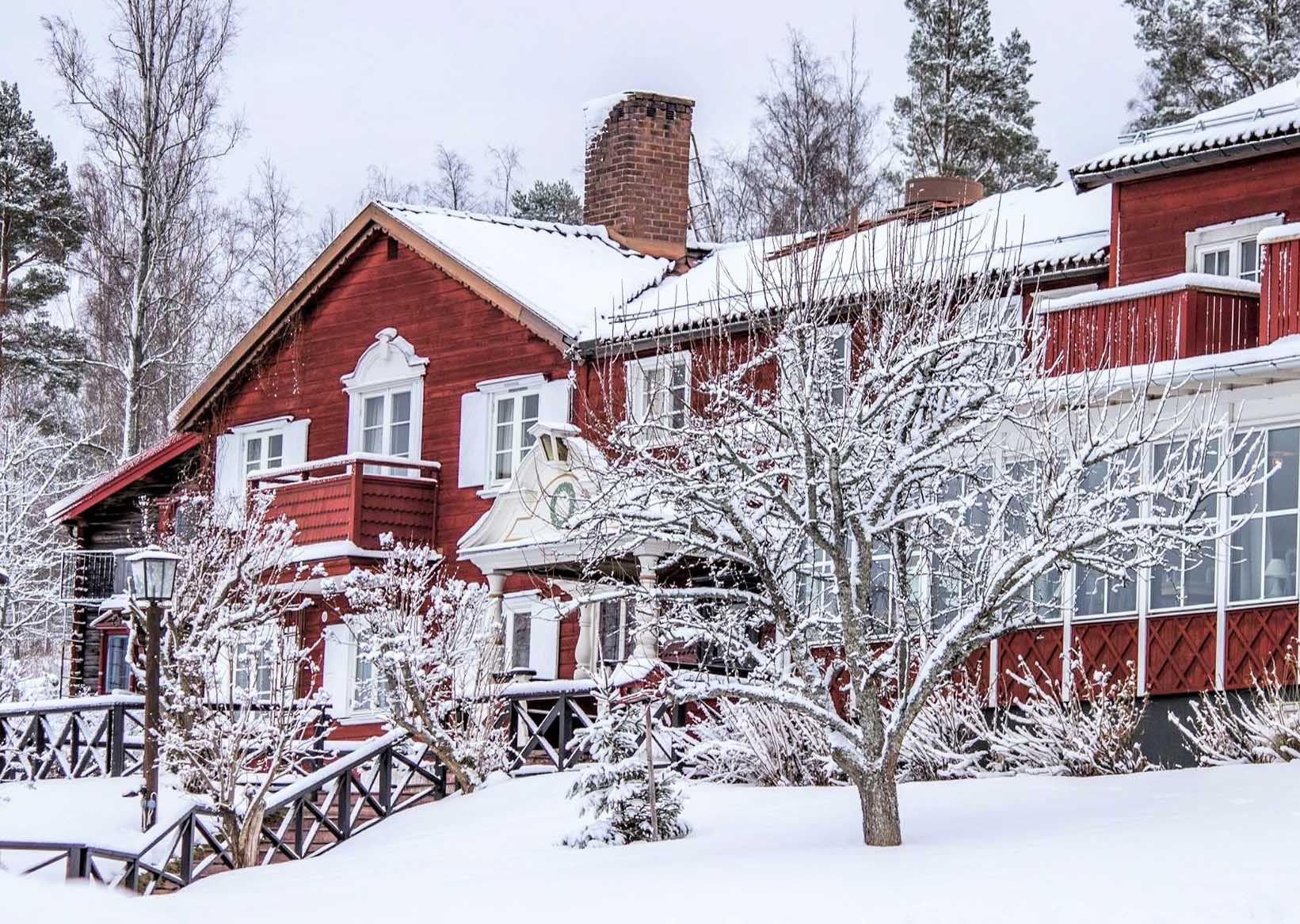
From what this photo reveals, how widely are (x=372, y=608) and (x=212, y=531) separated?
258 inches

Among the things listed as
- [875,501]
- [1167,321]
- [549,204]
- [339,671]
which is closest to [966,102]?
[549,204]

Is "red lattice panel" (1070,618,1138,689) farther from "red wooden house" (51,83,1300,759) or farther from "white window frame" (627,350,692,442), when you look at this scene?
"white window frame" (627,350,692,442)

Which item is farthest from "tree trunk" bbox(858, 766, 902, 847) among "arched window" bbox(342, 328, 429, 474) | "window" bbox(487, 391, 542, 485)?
"arched window" bbox(342, 328, 429, 474)

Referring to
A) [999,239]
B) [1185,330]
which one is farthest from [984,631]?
[999,239]

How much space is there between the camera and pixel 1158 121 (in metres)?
40.5

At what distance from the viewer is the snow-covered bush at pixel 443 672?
71.5 feet

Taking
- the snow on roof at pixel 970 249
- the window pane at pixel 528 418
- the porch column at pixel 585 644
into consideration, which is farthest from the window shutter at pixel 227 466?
the porch column at pixel 585 644

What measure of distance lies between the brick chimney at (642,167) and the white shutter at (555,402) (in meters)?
4.18

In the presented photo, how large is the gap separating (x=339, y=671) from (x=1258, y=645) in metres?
15.0

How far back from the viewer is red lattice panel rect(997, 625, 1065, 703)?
19719 millimetres

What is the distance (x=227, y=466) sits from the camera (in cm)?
3278

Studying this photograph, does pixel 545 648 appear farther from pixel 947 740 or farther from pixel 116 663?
pixel 116 663

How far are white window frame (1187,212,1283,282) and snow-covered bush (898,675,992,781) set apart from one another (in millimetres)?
5109

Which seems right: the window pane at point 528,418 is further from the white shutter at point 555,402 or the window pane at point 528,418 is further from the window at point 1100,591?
the window at point 1100,591
